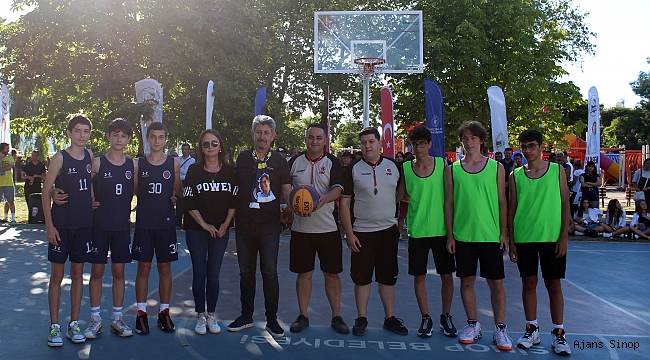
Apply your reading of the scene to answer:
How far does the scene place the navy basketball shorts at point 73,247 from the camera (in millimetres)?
4848

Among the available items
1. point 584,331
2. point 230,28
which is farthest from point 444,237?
point 230,28

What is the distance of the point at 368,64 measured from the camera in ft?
53.3

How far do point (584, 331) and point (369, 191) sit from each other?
244 centimetres

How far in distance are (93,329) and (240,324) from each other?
128 cm

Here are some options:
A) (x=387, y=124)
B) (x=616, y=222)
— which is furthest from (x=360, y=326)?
(x=387, y=124)

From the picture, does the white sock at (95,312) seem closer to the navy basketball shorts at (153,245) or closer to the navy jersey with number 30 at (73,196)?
the navy basketball shorts at (153,245)

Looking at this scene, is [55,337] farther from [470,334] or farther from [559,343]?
[559,343]

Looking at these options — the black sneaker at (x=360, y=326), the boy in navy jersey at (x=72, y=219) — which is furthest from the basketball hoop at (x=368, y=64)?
the boy in navy jersey at (x=72, y=219)

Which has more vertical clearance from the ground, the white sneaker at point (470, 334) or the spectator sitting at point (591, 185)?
the spectator sitting at point (591, 185)

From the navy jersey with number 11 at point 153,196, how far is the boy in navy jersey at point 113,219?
99 millimetres

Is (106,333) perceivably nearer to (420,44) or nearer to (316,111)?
(420,44)

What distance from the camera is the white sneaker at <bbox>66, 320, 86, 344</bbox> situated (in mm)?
4766

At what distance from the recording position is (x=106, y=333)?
5.05 metres

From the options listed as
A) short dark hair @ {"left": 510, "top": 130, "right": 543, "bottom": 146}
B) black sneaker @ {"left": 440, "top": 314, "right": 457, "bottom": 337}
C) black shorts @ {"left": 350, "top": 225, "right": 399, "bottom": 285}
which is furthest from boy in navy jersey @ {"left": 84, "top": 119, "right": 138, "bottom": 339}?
short dark hair @ {"left": 510, "top": 130, "right": 543, "bottom": 146}
